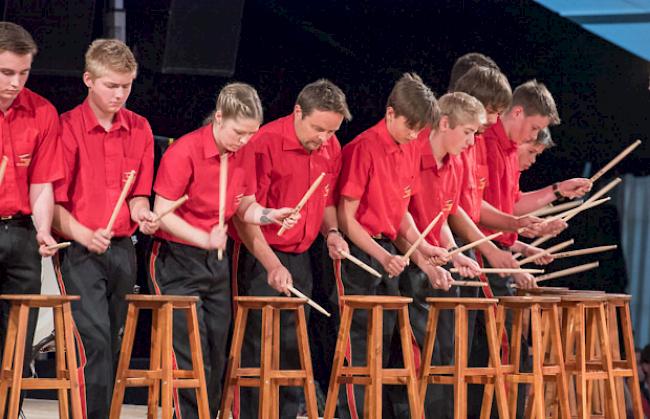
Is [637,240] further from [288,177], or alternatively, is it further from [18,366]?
[18,366]

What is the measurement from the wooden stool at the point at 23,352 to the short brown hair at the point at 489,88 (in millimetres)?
2233

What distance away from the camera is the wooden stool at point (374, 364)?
4555 millimetres

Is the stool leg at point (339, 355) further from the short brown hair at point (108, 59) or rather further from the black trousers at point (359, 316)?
the short brown hair at point (108, 59)

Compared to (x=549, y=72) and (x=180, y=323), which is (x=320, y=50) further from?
(x=180, y=323)

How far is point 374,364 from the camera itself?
4590 millimetres

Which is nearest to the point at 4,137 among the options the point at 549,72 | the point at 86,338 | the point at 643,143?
the point at 86,338

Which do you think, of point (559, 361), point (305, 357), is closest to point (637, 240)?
point (559, 361)

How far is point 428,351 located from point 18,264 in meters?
1.68

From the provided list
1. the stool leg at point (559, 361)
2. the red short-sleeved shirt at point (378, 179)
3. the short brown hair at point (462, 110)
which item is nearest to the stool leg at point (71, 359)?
the red short-sleeved shirt at point (378, 179)

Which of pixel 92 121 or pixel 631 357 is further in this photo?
pixel 631 357

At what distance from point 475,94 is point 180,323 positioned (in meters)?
1.82

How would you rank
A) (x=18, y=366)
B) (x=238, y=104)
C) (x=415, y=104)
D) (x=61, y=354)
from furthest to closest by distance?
(x=415, y=104) < (x=238, y=104) < (x=61, y=354) < (x=18, y=366)

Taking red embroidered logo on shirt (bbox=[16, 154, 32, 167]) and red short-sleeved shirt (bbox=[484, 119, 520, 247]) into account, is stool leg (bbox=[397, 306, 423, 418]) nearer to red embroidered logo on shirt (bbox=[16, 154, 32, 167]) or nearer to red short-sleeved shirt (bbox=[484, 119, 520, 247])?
red short-sleeved shirt (bbox=[484, 119, 520, 247])

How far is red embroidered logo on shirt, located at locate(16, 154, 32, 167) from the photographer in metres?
4.23
